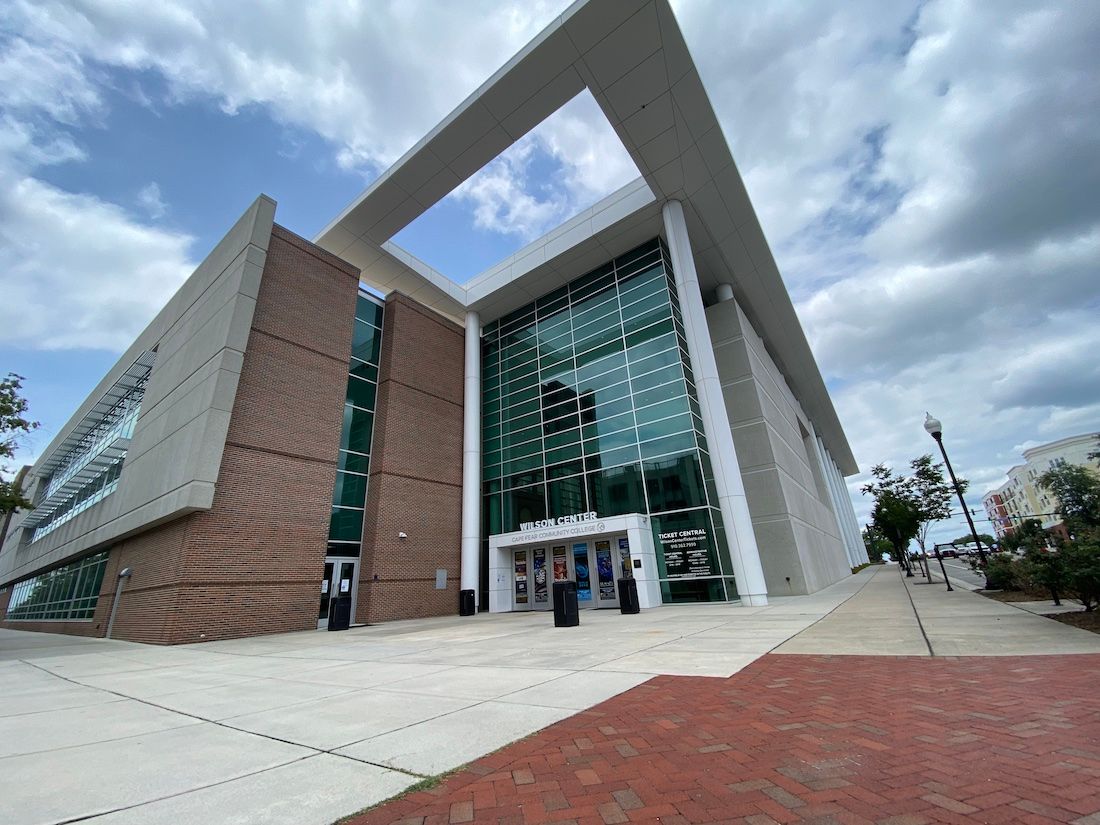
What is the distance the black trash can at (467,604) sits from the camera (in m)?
19.2

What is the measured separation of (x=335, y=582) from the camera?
56.0 feet

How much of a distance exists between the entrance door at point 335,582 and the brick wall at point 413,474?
0.35m

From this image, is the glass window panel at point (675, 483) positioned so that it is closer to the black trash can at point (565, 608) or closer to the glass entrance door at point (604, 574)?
the glass entrance door at point (604, 574)

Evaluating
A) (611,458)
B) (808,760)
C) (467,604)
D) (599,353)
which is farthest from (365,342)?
(808,760)

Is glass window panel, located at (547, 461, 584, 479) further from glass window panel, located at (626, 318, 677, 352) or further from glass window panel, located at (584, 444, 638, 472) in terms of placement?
glass window panel, located at (626, 318, 677, 352)

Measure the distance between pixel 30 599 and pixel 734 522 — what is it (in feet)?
143

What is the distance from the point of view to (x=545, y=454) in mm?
21641

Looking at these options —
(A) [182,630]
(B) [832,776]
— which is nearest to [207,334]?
(A) [182,630]

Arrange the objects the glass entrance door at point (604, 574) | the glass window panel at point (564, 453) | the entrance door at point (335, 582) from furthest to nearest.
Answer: the glass window panel at point (564, 453), the glass entrance door at point (604, 574), the entrance door at point (335, 582)

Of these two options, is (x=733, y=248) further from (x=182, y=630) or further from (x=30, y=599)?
(x=30, y=599)

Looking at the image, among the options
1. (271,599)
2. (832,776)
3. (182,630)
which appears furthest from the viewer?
(271,599)

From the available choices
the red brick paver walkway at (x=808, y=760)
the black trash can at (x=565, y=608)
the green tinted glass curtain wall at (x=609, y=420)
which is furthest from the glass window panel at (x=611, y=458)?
the red brick paver walkway at (x=808, y=760)

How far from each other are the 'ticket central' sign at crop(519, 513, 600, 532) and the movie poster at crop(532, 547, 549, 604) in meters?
1.00

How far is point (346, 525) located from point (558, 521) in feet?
26.7
